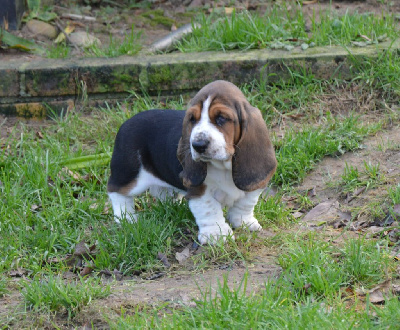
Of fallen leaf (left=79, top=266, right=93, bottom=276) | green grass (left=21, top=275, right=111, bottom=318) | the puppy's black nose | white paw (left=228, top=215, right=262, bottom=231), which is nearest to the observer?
green grass (left=21, top=275, right=111, bottom=318)

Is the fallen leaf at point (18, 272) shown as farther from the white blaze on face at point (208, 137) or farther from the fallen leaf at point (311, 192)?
the fallen leaf at point (311, 192)

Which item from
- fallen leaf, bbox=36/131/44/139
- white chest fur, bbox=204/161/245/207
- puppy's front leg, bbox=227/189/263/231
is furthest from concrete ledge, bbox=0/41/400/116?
white chest fur, bbox=204/161/245/207

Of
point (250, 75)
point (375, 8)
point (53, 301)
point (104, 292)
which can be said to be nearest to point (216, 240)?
point (104, 292)

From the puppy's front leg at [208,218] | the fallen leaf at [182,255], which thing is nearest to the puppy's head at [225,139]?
the puppy's front leg at [208,218]

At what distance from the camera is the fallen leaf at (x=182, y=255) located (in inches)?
169

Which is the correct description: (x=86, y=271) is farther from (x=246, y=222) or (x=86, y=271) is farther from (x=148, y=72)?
(x=148, y=72)

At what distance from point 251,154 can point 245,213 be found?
22.6 inches

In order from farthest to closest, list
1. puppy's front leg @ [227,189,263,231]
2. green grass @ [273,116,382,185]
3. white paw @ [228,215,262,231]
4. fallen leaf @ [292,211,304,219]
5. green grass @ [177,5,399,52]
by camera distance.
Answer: green grass @ [177,5,399,52], green grass @ [273,116,382,185], fallen leaf @ [292,211,304,219], white paw @ [228,215,262,231], puppy's front leg @ [227,189,263,231]

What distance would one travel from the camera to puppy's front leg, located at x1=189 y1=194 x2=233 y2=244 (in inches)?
168

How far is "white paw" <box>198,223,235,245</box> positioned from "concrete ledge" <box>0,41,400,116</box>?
→ 2.44 m

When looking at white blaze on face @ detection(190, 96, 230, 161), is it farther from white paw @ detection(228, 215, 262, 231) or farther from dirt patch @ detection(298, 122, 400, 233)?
dirt patch @ detection(298, 122, 400, 233)

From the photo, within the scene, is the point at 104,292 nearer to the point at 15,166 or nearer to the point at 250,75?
the point at 15,166

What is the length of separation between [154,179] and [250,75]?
6.98 ft

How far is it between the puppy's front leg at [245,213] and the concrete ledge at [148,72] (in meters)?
2.23
